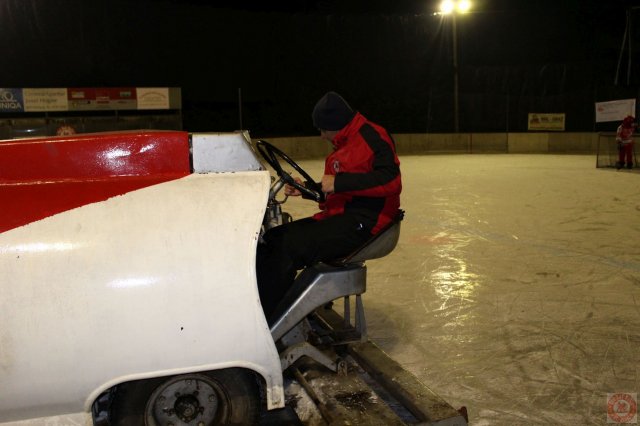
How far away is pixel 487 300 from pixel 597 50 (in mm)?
19126

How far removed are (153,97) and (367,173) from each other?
17178 millimetres

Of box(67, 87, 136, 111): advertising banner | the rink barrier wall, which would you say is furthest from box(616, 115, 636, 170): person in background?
box(67, 87, 136, 111): advertising banner

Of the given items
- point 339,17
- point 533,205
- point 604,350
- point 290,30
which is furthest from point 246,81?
point 604,350

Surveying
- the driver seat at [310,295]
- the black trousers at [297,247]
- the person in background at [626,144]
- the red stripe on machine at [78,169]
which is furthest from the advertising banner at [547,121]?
the red stripe on machine at [78,169]

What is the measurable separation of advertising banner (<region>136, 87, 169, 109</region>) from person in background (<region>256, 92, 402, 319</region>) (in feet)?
55.0

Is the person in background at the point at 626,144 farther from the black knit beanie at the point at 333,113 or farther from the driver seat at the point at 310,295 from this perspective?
the driver seat at the point at 310,295

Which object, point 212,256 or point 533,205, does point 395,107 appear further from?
point 212,256

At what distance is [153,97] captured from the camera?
1900 centimetres

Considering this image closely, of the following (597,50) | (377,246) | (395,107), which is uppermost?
(597,50)

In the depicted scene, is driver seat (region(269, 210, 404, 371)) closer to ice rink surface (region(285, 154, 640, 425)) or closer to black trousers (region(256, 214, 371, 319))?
black trousers (region(256, 214, 371, 319))

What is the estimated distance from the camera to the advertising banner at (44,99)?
17828mm

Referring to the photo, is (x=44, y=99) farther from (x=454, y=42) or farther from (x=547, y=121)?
(x=547, y=121)

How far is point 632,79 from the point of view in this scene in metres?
18.1

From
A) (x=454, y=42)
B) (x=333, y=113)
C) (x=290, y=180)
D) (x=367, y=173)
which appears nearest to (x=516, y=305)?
(x=367, y=173)
